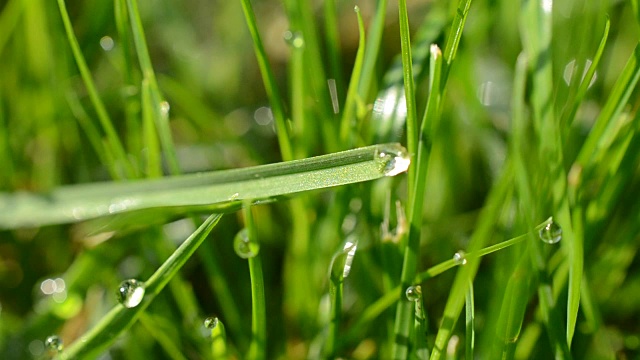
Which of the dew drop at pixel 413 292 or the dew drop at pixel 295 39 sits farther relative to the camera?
the dew drop at pixel 295 39

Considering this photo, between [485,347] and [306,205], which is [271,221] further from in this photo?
[485,347]

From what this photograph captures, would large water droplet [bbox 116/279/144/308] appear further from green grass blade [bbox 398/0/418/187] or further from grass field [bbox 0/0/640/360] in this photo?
green grass blade [bbox 398/0/418/187]

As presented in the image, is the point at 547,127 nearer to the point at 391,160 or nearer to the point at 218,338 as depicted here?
the point at 391,160

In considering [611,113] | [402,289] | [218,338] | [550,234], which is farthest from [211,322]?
[611,113]

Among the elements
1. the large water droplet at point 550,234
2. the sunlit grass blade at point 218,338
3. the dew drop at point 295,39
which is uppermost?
the dew drop at point 295,39

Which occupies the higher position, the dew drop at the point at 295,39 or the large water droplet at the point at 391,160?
the dew drop at the point at 295,39

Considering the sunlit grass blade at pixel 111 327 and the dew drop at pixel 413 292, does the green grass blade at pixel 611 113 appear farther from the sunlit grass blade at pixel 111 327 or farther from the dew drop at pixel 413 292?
the sunlit grass blade at pixel 111 327

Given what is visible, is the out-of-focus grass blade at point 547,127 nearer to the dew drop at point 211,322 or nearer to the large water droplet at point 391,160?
the large water droplet at point 391,160

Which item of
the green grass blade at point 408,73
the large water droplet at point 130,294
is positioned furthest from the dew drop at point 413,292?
the large water droplet at point 130,294

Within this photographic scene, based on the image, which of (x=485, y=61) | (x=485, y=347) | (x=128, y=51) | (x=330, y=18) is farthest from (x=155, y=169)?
(x=485, y=61)
